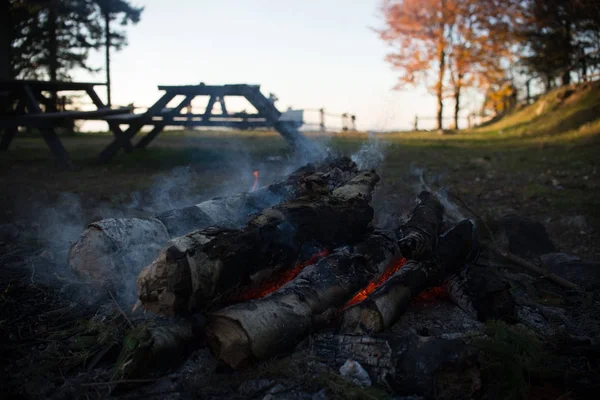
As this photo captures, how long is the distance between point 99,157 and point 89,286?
6871 millimetres

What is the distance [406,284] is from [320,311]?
67cm

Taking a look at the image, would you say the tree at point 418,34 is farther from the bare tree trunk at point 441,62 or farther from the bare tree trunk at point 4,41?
the bare tree trunk at point 4,41

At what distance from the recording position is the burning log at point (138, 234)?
3.52 m

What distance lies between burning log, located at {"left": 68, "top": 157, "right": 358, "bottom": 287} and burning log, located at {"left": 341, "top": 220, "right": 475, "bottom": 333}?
121cm

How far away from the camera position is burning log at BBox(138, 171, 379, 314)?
2.69m

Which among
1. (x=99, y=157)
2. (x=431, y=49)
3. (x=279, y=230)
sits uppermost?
(x=431, y=49)

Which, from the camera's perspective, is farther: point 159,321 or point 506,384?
point 159,321

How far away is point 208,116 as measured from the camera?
9672 millimetres

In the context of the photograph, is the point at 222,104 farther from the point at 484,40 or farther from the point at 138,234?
the point at 484,40

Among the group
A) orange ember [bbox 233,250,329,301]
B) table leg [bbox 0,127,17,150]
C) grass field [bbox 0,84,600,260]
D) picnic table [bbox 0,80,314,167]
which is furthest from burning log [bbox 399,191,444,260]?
table leg [bbox 0,127,17,150]

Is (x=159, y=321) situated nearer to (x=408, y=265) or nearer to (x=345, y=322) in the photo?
(x=345, y=322)

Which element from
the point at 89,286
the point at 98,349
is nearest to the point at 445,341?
the point at 98,349

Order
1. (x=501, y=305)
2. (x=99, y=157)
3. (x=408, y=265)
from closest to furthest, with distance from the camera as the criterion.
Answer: (x=501, y=305), (x=408, y=265), (x=99, y=157)

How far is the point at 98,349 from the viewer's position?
290 cm
